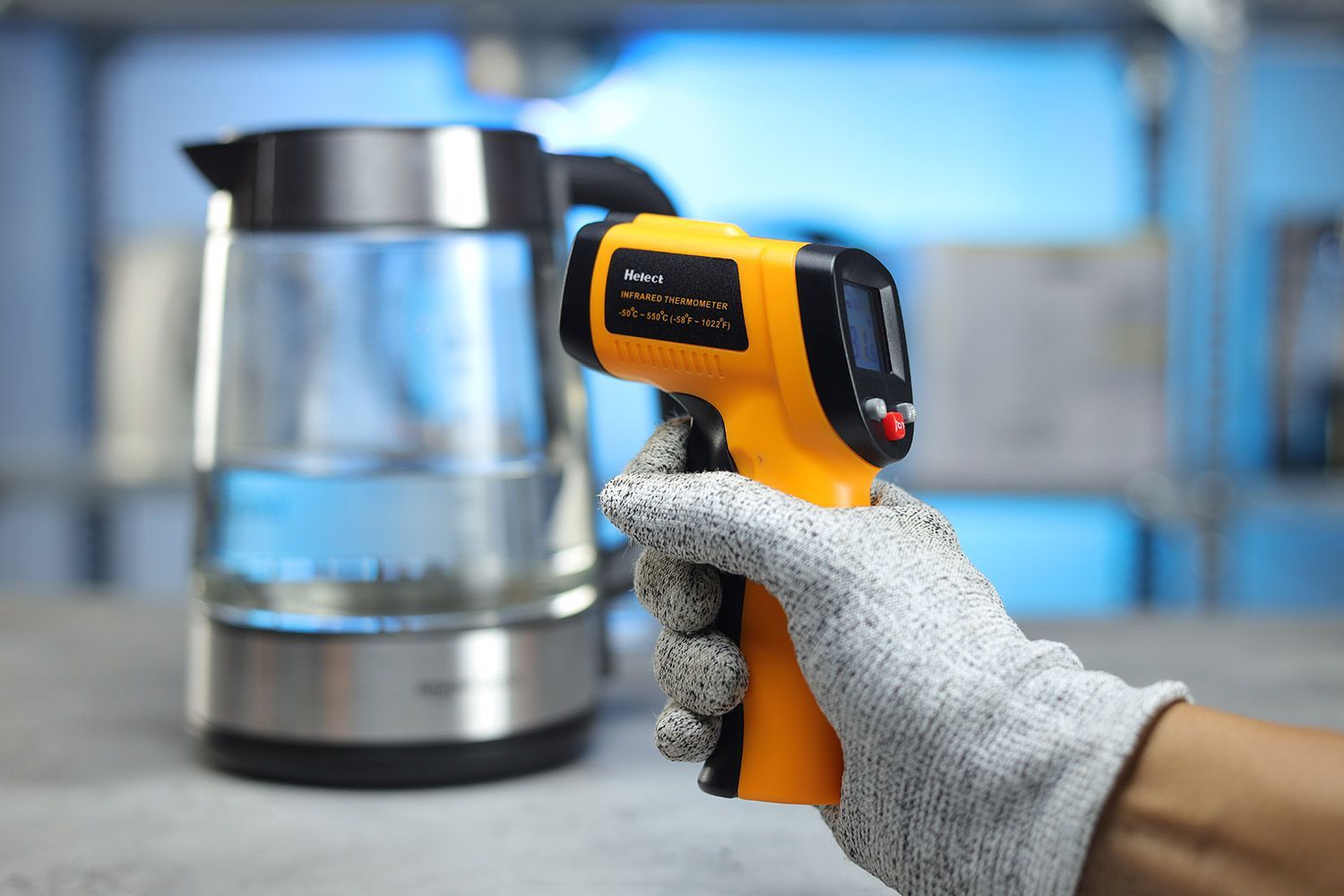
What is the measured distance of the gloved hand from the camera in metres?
0.35

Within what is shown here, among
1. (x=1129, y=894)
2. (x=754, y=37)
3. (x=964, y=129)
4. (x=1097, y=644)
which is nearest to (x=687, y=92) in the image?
(x=754, y=37)

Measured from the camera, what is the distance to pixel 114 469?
1720 mm

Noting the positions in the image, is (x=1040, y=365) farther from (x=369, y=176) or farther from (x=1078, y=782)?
(x=1078, y=782)

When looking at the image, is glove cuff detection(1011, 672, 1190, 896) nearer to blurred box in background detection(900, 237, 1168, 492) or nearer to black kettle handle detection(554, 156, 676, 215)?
black kettle handle detection(554, 156, 676, 215)

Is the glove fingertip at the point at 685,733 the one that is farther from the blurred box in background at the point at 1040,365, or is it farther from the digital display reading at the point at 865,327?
the blurred box in background at the point at 1040,365

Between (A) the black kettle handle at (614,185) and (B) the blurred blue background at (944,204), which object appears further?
(B) the blurred blue background at (944,204)

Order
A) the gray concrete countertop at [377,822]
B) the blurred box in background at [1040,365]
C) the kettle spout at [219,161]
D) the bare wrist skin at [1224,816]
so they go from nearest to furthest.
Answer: the bare wrist skin at [1224,816] → the gray concrete countertop at [377,822] → the kettle spout at [219,161] → the blurred box in background at [1040,365]

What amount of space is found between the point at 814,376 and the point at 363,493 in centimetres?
27

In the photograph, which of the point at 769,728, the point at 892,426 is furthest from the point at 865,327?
the point at 769,728

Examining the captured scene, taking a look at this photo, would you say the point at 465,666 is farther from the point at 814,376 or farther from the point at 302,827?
the point at 814,376

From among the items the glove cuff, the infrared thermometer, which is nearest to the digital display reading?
the infrared thermometer

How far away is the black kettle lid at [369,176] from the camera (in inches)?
21.8

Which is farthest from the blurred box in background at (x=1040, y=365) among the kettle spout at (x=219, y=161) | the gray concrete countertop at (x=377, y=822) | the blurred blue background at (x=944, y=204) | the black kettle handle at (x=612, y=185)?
the kettle spout at (x=219, y=161)

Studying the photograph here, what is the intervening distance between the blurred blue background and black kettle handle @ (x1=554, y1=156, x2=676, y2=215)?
102cm
